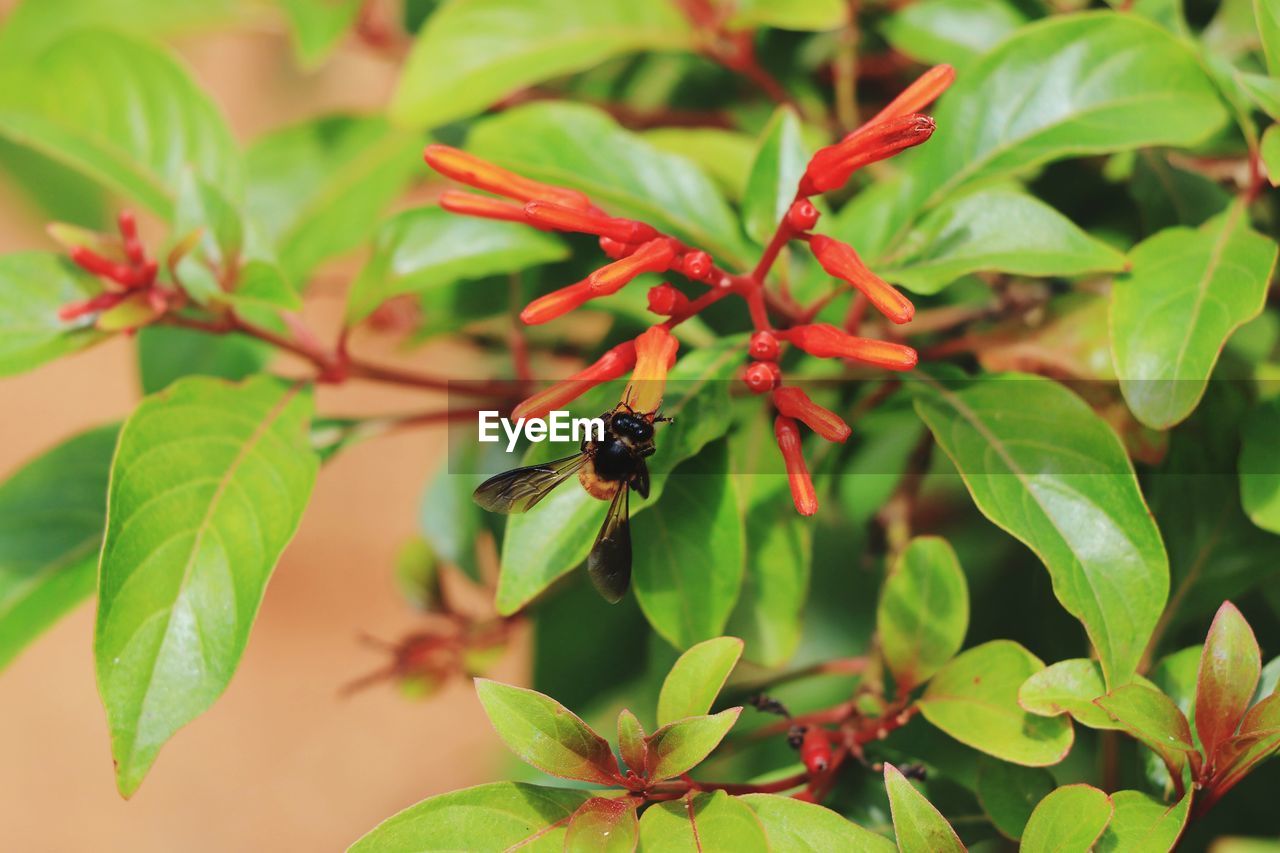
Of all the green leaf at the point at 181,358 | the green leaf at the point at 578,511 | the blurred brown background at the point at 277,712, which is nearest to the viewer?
the green leaf at the point at 578,511

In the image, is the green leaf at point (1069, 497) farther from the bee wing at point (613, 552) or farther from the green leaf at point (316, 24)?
the green leaf at point (316, 24)

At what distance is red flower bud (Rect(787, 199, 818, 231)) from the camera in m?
0.62

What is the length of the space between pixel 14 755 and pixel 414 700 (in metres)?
1.81

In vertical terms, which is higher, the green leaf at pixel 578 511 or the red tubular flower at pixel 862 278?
the red tubular flower at pixel 862 278

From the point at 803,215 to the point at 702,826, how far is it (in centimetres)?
35

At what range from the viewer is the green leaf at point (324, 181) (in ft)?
3.50

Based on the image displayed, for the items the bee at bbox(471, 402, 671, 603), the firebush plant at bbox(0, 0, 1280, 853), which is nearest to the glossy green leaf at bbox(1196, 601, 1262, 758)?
the firebush plant at bbox(0, 0, 1280, 853)

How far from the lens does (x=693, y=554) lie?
696mm

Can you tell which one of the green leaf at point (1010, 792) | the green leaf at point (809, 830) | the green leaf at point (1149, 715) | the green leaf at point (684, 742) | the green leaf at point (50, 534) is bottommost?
the green leaf at point (50, 534)

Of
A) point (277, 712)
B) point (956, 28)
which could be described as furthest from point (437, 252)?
point (277, 712)

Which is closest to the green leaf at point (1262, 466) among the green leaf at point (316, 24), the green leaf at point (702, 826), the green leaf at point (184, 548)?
the green leaf at point (702, 826)

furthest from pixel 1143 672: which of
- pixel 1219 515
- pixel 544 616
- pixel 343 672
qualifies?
pixel 343 672

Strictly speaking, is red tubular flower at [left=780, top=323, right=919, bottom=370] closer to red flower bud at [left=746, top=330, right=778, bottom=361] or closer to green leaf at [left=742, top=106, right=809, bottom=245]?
red flower bud at [left=746, top=330, right=778, bottom=361]

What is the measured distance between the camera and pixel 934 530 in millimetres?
1214
